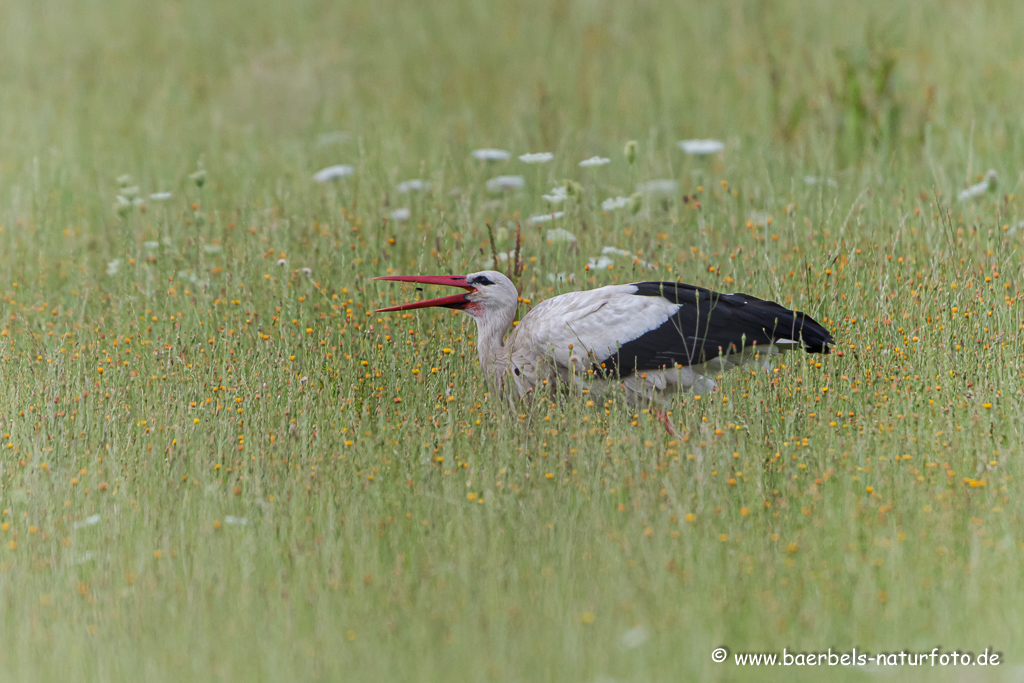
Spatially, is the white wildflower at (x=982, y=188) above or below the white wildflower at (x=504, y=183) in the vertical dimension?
below

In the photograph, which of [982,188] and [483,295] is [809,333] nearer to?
[483,295]

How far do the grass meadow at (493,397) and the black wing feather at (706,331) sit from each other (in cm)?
25

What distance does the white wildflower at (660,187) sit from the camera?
841 centimetres

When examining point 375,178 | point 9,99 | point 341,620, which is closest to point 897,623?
point 341,620

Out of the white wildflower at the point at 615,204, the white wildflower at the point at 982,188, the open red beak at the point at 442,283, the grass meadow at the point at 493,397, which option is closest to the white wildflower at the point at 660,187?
the grass meadow at the point at 493,397

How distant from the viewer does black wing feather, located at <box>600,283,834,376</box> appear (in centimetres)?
513

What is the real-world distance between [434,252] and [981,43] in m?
6.66

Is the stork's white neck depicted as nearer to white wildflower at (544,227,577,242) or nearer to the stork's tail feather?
white wildflower at (544,227,577,242)

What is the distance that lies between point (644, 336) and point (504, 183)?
11.3ft

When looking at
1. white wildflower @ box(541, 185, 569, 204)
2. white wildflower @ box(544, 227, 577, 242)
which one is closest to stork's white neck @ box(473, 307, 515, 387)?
white wildflower @ box(544, 227, 577, 242)

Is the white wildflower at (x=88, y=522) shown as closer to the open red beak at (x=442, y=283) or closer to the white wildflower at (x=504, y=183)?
the open red beak at (x=442, y=283)

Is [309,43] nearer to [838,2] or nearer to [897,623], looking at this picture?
[838,2]

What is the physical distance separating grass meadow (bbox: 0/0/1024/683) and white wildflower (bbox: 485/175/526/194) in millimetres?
195

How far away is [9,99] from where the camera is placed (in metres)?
11.1
